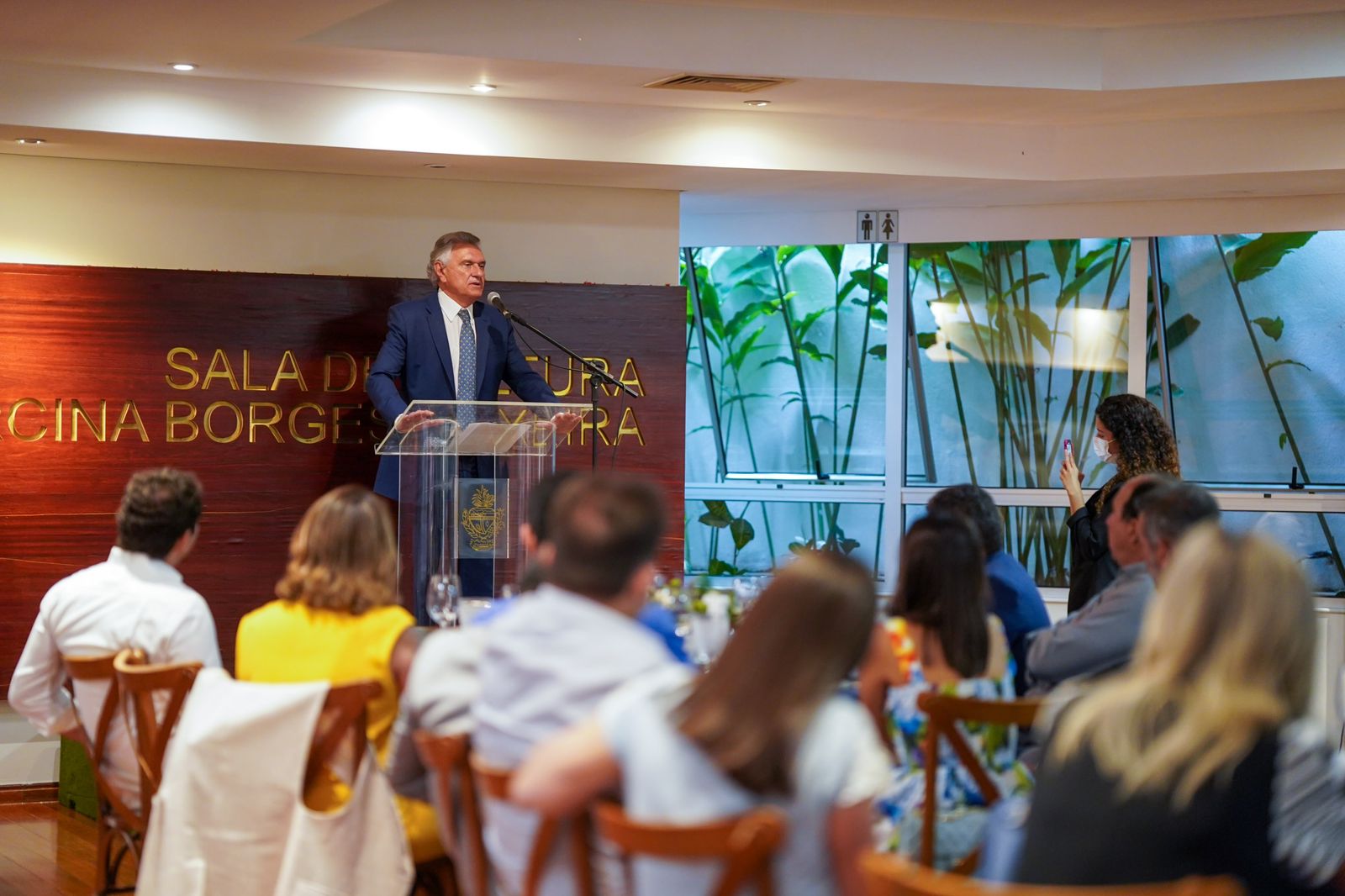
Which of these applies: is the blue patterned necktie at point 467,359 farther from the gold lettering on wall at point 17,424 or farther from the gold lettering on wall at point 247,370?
the gold lettering on wall at point 17,424

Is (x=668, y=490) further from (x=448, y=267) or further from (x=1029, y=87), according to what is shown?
(x=1029, y=87)

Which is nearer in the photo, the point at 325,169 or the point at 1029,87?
the point at 1029,87

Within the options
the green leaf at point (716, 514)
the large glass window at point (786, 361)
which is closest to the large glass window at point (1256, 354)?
Answer: the large glass window at point (786, 361)

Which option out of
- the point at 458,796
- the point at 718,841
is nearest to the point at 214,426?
the point at 458,796

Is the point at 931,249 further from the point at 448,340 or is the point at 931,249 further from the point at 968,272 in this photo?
the point at 448,340

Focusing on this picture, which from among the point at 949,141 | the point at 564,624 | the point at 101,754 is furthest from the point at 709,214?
the point at 564,624

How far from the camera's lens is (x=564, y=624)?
2451mm

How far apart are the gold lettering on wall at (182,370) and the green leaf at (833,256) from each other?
3864 mm

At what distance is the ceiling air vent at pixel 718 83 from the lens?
6.05 metres

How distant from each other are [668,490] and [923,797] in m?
3.94

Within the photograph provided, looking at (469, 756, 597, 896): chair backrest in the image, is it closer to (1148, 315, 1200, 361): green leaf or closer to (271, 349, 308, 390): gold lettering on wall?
(271, 349, 308, 390): gold lettering on wall

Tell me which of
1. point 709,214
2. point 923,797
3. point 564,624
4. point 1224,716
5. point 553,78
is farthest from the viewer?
point 709,214

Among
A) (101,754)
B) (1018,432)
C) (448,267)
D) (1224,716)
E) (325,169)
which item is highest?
(325,169)

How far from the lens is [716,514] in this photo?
9.23m
